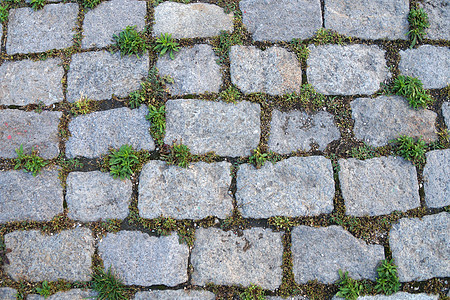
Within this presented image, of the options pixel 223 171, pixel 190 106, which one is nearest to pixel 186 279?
pixel 223 171

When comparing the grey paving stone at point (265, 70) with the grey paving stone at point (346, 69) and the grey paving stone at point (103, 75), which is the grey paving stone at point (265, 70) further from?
the grey paving stone at point (103, 75)

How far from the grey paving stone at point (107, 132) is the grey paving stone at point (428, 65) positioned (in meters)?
2.24

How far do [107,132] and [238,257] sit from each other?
1.43m

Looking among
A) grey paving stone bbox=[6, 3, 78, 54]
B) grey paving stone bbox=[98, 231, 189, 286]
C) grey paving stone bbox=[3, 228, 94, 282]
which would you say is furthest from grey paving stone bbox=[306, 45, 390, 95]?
grey paving stone bbox=[3, 228, 94, 282]

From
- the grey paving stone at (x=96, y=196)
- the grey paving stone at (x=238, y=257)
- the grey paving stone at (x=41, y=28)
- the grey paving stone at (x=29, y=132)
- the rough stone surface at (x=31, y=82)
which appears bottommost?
the grey paving stone at (x=238, y=257)

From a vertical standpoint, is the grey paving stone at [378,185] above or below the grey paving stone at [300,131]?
below

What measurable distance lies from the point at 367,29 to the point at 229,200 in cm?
193

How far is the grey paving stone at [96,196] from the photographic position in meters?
2.83

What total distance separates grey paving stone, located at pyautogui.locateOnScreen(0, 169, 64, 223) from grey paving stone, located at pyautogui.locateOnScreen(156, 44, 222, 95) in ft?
3.96

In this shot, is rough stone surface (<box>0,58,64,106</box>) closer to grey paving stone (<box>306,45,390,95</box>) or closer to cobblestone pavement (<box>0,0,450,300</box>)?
cobblestone pavement (<box>0,0,450,300</box>)

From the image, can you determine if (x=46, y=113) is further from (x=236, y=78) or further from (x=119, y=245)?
(x=236, y=78)

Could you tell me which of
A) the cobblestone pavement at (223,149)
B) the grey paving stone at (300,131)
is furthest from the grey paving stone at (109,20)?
the grey paving stone at (300,131)

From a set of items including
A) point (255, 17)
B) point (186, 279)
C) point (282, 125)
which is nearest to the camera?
point (186, 279)

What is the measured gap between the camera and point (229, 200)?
9.35ft
